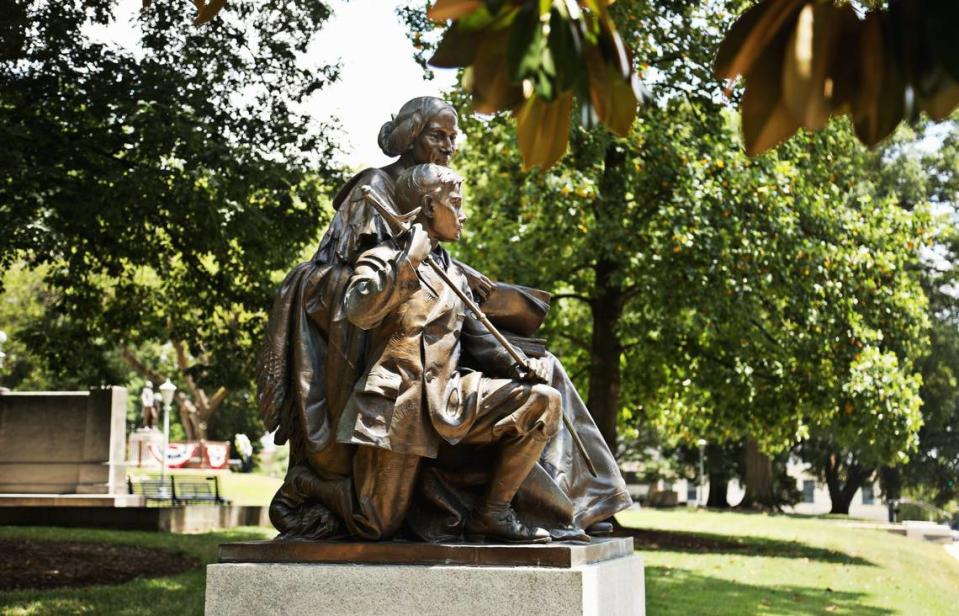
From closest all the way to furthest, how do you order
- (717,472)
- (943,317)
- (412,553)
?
(412,553)
(943,317)
(717,472)

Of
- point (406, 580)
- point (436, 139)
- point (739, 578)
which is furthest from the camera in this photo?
point (739, 578)

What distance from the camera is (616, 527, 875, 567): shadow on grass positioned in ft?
63.7

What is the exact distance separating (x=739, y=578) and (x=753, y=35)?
14.3m

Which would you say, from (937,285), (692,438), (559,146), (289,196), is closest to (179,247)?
(289,196)

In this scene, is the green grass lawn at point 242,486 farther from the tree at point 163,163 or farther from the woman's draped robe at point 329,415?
the woman's draped robe at point 329,415

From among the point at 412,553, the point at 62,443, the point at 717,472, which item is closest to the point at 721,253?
the point at 412,553

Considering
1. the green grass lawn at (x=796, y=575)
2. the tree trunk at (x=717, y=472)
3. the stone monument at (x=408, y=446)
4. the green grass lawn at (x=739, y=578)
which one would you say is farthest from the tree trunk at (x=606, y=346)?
the tree trunk at (x=717, y=472)

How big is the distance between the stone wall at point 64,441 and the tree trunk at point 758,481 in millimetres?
24624

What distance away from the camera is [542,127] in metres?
2.14

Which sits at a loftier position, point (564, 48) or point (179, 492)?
point (564, 48)

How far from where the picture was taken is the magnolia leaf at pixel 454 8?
1.94 m

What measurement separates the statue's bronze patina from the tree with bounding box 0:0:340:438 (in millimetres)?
7044

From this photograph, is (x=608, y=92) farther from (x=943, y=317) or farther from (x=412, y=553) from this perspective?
(x=943, y=317)

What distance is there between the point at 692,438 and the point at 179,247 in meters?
16.8
